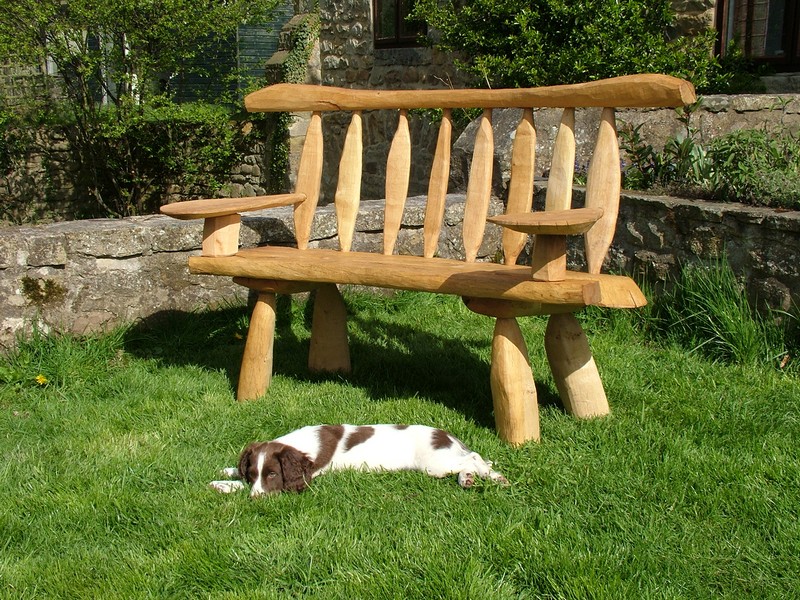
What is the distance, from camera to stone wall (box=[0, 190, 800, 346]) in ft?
12.8

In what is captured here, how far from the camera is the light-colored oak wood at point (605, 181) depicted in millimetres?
3188

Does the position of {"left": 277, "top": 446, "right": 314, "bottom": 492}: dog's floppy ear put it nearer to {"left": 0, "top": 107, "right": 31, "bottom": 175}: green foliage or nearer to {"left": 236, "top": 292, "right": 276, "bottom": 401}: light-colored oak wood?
{"left": 236, "top": 292, "right": 276, "bottom": 401}: light-colored oak wood

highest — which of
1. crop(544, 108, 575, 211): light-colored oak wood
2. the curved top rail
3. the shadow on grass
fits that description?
the curved top rail

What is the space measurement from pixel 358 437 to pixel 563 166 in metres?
1.31

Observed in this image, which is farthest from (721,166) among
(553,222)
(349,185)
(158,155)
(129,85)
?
(158,155)

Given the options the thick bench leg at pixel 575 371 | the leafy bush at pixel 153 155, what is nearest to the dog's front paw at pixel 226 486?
the thick bench leg at pixel 575 371

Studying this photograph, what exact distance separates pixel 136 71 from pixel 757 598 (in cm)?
846

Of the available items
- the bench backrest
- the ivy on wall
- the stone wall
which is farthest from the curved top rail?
the ivy on wall

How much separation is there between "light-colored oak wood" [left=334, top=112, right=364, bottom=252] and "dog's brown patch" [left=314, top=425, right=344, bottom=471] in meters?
1.22

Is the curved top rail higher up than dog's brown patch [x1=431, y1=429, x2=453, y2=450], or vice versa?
the curved top rail

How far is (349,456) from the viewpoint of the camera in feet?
9.62

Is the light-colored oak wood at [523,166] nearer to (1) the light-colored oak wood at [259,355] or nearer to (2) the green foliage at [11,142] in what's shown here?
(1) the light-colored oak wood at [259,355]

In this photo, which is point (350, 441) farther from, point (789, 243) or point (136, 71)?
point (136, 71)

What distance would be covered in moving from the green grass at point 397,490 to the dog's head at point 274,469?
0.18 feet
